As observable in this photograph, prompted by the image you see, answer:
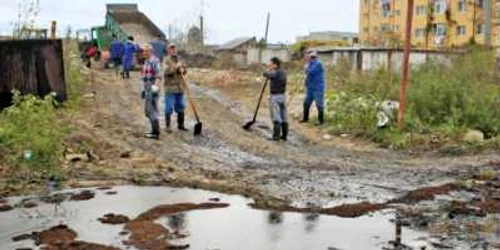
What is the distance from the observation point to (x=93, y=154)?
1148 cm

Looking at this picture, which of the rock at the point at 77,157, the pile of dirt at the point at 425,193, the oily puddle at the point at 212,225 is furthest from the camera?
the rock at the point at 77,157

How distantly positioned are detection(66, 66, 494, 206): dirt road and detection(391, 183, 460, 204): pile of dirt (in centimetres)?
17

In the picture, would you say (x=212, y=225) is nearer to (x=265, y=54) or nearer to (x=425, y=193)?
(x=425, y=193)

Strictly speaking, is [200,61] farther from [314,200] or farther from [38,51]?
[314,200]

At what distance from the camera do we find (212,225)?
755 centimetres

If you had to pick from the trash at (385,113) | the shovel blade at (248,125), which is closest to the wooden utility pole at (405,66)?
the trash at (385,113)

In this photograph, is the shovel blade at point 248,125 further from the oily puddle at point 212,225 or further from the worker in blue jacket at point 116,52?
the worker in blue jacket at point 116,52

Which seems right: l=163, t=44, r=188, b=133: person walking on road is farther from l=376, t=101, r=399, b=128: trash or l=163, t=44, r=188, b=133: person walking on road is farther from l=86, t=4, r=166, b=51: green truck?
l=86, t=4, r=166, b=51: green truck

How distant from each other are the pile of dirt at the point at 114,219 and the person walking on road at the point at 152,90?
19.8 ft

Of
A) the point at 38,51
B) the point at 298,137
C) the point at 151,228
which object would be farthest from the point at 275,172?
the point at 38,51

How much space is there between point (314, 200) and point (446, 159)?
4.58 m

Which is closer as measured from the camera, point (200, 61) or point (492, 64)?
point (492, 64)

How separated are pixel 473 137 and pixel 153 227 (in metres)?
8.14

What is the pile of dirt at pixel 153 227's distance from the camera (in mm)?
6738
